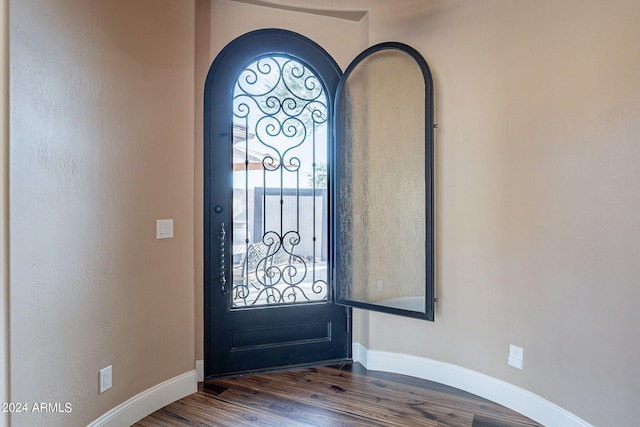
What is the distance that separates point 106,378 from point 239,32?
2.31 meters

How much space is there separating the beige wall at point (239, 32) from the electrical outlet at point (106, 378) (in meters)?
0.63

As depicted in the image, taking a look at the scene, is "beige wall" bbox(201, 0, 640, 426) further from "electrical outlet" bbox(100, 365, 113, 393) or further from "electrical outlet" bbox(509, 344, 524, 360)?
"electrical outlet" bbox(100, 365, 113, 393)

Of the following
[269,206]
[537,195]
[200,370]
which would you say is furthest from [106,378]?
[537,195]

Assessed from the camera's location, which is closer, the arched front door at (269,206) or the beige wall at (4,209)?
the beige wall at (4,209)

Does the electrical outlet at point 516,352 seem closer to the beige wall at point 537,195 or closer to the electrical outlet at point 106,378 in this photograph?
the beige wall at point 537,195

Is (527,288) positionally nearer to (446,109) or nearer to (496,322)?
(496,322)

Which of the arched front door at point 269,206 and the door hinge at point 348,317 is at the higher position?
the arched front door at point 269,206

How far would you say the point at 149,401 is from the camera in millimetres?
2035

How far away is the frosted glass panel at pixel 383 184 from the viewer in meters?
2.41

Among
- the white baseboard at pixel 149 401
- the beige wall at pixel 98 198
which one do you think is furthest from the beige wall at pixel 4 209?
the white baseboard at pixel 149 401

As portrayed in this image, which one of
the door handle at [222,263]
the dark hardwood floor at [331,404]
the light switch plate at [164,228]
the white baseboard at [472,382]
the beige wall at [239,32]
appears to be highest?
the beige wall at [239,32]

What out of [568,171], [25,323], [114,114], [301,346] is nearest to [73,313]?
[25,323]

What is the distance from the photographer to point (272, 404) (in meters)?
2.14

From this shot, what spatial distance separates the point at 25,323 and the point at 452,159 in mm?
2441
